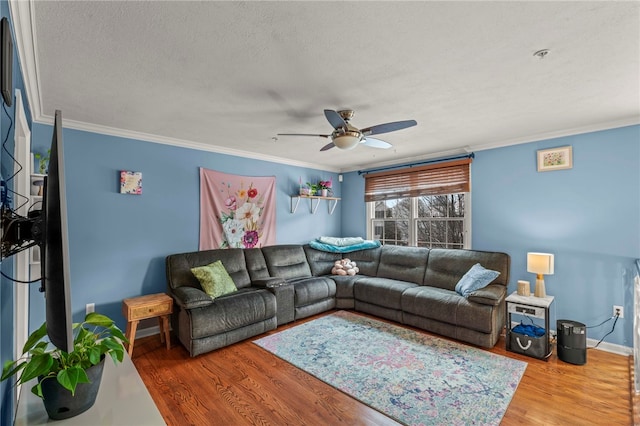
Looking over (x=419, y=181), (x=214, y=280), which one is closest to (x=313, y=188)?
(x=419, y=181)

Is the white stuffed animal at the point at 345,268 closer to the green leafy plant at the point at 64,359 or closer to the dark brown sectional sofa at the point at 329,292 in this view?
the dark brown sectional sofa at the point at 329,292

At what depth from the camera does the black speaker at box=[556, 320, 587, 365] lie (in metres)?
2.78

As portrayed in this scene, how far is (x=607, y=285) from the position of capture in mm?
3113

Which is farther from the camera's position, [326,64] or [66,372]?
[326,64]

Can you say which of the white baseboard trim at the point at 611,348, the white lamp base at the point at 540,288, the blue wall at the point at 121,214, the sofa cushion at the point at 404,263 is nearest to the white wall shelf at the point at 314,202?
the blue wall at the point at 121,214

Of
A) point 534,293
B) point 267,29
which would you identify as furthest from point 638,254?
point 267,29

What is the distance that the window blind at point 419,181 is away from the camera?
14.0ft

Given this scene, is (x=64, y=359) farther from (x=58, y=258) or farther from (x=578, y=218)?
(x=578, y=218)

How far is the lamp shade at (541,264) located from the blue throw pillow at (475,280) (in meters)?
0.37

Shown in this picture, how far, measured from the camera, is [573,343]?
9.18 ft

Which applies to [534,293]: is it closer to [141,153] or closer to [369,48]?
[369,48]

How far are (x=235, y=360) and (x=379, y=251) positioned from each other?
272 centimetres

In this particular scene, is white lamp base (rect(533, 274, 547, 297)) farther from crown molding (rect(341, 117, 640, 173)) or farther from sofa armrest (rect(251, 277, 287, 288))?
sofa armrest (rect(251, 277, 287, 288))

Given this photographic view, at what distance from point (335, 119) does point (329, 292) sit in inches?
103
